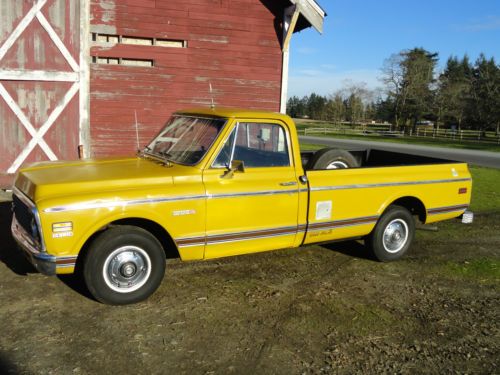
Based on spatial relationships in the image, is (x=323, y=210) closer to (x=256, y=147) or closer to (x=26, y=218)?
(x=256, y=147)

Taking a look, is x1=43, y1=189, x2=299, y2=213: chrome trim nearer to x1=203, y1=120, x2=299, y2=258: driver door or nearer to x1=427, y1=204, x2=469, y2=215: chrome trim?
x1=203, y1=120, x2=299, y2=258: driver door

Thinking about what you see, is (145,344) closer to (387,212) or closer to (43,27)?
(387,212)

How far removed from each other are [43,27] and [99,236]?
265 inches

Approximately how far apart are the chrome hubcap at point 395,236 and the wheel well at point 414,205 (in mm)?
277

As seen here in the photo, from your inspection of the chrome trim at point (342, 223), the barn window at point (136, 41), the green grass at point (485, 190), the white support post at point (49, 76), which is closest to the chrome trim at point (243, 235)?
the chrome trim at point (342, 223)

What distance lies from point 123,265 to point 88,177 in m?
0.86

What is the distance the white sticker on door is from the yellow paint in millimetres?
12

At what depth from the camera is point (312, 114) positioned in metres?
96.4

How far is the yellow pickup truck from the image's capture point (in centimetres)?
399

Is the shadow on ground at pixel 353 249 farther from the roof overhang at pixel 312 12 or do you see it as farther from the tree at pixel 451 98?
the tree at pixel 451 98

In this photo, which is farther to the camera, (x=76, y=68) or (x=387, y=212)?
(x=76, y=68)

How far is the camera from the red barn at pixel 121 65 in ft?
30.0

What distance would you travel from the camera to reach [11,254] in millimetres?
5488

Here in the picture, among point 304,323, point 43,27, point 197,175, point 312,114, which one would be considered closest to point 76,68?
point 43,27
